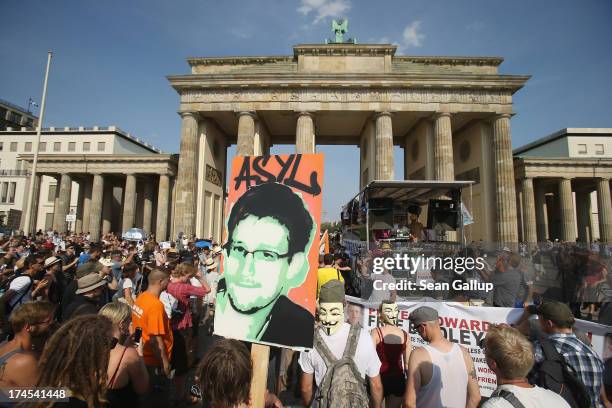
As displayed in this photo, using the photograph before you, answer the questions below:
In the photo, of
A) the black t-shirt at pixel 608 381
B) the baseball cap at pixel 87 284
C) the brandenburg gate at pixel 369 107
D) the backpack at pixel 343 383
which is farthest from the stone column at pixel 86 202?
the black t-shirt at pixel 608 381

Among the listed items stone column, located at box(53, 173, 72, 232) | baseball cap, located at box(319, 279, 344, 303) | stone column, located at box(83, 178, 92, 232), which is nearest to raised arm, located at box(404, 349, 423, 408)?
baseball cap, located at box(319, 279, 344, 303)

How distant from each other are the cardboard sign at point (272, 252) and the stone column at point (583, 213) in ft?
139

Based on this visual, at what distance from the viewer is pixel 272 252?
2705 mm

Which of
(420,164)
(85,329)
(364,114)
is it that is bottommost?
(85,329)

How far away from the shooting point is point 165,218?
2912 centimetres

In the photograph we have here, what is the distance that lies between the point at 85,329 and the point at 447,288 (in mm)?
5422

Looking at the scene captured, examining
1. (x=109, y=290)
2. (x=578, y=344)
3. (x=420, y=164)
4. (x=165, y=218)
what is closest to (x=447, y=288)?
(x=578, y=344)

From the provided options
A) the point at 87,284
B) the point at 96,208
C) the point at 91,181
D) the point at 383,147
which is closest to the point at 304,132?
the point at 383,147

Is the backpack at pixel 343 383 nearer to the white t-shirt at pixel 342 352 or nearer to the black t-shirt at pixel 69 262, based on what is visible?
the white t-shirt at pixel 342 352

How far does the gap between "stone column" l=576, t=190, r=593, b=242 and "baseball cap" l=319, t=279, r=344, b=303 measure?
4245cm

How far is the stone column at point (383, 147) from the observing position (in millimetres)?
23828

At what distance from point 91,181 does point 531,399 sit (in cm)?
4186

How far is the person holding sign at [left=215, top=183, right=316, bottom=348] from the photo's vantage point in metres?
2.54

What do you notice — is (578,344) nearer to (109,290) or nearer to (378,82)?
(109,290)
